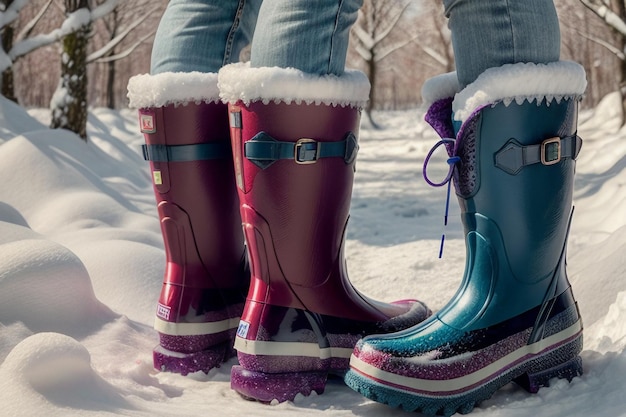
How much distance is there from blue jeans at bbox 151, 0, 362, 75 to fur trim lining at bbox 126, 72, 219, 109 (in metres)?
0.08

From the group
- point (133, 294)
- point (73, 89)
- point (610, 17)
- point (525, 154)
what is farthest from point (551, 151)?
point (610, 17)

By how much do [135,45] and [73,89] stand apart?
6.82m

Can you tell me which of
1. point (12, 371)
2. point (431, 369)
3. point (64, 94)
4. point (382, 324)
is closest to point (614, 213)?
point (382, 324)

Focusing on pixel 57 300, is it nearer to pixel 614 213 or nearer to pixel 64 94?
pixel 614 213

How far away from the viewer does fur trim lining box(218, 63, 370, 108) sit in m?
1.16

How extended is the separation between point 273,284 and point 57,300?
0.50 m

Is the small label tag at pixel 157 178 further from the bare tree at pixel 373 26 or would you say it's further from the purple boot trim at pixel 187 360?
the bare tree at pixel 373 26

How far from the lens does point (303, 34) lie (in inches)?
46.1

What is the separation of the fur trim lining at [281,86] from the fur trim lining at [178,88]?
0.14 meters

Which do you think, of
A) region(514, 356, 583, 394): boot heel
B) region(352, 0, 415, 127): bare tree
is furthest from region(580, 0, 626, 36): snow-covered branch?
region(352, 0, 415, 127): bare tree

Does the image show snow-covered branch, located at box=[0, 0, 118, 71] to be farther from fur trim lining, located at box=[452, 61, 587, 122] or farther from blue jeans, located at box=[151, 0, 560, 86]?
fur trim lining, located at box=[452, 61, 587, 122]

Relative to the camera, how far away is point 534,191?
1124 millimetres

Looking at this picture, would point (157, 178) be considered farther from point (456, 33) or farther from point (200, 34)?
point (456, 33)

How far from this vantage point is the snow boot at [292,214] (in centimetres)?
119
